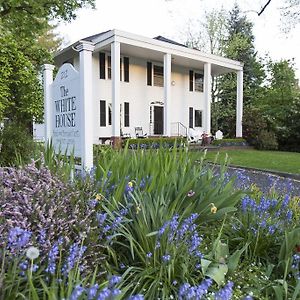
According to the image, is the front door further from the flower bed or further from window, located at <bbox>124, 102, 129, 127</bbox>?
the flower bed

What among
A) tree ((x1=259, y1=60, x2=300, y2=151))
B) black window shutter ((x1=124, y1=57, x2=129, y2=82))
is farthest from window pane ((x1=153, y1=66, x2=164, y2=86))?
tree ((x1=259, y1=60, x2=300, y2=151))

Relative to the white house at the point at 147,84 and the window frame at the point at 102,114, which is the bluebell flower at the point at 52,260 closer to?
the white house at the point at 147,84

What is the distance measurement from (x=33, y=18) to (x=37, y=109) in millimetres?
3241

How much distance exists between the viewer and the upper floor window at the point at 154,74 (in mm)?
20297

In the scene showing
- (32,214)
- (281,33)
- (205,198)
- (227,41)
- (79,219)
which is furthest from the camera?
(227,41)

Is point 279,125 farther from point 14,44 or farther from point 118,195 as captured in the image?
point 118,195

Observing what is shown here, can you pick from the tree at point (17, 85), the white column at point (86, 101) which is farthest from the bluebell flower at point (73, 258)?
the tree at point (17, 85)

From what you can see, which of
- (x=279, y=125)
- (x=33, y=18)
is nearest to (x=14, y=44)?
(x=33, y=18)

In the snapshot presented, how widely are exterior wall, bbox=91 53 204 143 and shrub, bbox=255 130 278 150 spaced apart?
4.83 m

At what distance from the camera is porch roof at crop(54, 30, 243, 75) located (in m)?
15.5

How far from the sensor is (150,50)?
678 inches

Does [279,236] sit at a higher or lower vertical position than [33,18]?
lower

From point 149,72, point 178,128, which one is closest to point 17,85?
point 149,72

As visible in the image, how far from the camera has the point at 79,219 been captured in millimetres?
1967
